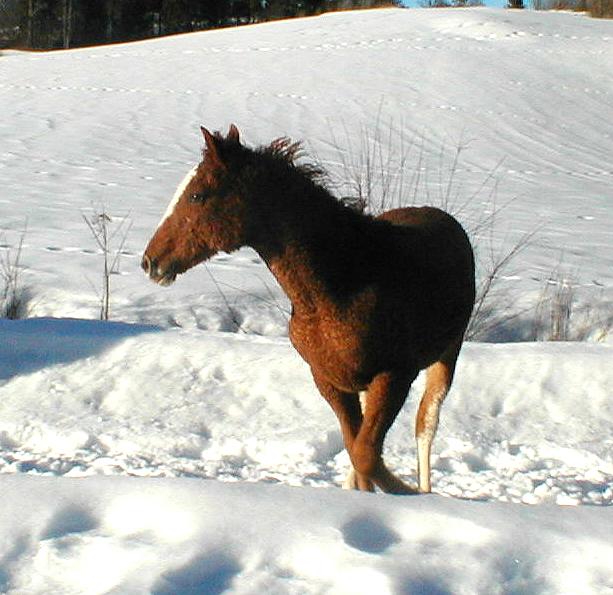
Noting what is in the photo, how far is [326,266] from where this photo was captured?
3762 millimetres

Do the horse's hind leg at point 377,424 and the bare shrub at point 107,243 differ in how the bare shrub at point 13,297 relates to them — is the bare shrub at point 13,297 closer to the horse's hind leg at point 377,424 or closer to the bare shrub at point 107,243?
the bare shrub at point 107,243

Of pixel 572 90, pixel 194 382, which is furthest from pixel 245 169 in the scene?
pixel 572 90

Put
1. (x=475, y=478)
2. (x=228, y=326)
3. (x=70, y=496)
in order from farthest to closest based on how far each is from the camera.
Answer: (x=228, y=326), (x=475, y=478), (x=70, y=496)

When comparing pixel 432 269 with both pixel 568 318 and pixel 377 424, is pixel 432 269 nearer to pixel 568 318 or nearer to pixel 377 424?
pixel 377 424

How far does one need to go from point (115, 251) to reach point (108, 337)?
3404mm

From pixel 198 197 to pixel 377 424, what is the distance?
0.97 m

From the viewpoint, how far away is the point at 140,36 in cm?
4594

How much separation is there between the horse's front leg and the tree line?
4154 centimetres

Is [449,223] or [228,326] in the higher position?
[449,223]

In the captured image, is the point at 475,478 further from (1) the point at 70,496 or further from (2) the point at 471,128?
(2) the point at 471,128

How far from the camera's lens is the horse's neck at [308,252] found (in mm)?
3719

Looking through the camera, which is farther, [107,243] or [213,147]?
[107,243]

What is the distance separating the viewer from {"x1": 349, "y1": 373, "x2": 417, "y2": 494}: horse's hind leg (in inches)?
150

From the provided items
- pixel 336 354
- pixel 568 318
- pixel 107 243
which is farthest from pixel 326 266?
pixel 107 243
